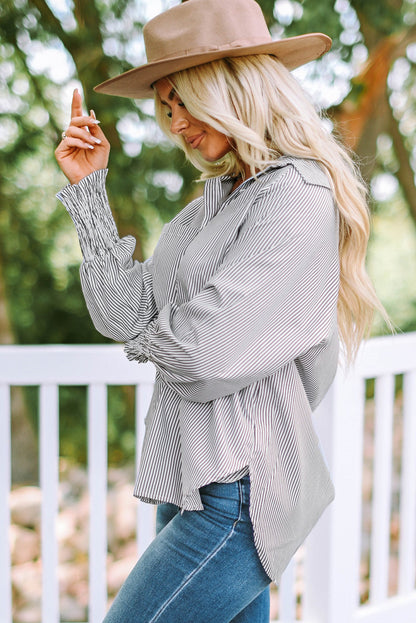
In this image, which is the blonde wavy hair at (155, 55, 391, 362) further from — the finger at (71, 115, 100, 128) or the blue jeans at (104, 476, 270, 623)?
the blue jeans at (104, 476, 270, 623)

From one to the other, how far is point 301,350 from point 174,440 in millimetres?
275

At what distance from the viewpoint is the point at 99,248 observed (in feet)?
3.91

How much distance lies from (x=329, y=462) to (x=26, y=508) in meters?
2.69

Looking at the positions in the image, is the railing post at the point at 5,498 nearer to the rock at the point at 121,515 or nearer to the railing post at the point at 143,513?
the railing post at the point at 143,513

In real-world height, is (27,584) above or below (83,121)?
below

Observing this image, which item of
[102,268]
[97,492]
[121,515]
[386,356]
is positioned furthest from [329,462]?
[121,515]

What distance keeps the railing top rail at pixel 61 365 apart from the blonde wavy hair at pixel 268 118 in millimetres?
764

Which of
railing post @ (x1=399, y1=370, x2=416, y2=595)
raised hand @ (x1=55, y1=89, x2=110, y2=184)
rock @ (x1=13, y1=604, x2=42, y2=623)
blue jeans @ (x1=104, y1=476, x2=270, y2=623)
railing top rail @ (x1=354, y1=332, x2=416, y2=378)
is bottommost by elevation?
rock @ (x1=13, y1=604, x2=42, y2=623)

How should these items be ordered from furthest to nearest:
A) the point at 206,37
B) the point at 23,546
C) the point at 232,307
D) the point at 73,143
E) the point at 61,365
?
1. the point at 23,546
2. the point at 61,365
3. the point at 73,143
4. the point at 206,37
5. the point at 232,307

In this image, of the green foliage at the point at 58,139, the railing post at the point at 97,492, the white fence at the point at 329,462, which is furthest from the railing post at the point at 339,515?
the green foliage at the point at 58,139

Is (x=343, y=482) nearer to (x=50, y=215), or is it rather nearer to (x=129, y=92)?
(x=129, y=92)

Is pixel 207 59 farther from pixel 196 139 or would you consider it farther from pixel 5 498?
pixel 5 498

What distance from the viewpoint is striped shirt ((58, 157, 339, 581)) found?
997 mm

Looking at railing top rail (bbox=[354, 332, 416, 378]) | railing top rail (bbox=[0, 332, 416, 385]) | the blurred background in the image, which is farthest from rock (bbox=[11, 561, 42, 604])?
railing top rail (bbox=[354, 332, 416, 378])
